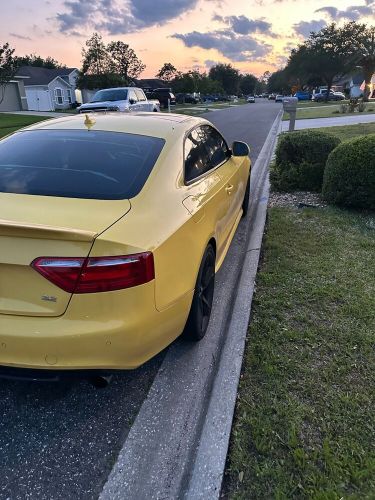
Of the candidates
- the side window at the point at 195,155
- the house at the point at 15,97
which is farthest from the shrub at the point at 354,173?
the house at the point at 15,97

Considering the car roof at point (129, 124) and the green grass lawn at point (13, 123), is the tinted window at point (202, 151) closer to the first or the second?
the car roof at point (129, 124)

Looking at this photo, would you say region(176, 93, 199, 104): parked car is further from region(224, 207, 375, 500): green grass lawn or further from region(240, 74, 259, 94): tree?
region(240, 74, 259, 94): tree

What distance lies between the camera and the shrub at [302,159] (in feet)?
21.8

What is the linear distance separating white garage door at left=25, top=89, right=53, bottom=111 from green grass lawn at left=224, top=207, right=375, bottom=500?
53681 mm

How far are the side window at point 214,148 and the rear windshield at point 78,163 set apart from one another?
98 cm

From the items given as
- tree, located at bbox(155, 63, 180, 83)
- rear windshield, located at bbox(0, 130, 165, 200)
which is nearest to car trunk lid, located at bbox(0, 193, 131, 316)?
rear windshield, located at bbox(0, 130, 165, 200)

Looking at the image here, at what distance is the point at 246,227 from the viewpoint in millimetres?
5629

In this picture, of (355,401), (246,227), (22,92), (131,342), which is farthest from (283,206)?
(22,92)

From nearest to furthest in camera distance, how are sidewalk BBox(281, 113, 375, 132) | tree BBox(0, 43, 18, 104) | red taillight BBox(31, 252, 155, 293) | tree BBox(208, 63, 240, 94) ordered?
red taillight BBox(31, 252, 155, 293)
sidewalk BBox(281, 113, 375, 132)
tree BBox(0, 43, 18, 104)
tree BBox(208, 63, 240, 94)

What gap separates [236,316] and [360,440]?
139 cm

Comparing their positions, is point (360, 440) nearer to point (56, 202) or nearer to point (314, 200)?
point (56, 202)

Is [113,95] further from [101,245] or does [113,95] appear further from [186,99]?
[186,99]

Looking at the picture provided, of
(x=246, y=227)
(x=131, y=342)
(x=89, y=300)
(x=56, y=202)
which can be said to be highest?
(x=56, y=202)

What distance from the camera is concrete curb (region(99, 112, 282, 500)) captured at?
80.0 inches
